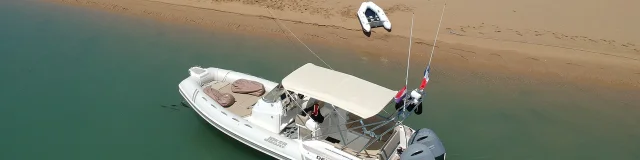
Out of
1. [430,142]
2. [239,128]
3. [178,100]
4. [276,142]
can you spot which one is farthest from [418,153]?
[178,100]

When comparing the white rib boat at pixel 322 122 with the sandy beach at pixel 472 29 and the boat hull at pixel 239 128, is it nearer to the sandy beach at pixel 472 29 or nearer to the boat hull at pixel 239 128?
the boat hull at pixel 239 128

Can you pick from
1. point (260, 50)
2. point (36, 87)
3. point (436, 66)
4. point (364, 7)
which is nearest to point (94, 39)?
point (36, 87)

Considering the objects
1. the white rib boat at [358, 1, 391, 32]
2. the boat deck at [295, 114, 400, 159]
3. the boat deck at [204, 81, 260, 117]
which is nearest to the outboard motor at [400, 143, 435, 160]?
the boat deck at [295, 114, 400, 159]

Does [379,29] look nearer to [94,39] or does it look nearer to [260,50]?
[260,50]

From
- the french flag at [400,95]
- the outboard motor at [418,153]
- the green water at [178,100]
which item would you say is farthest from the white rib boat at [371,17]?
the outboard motor at [418,153]

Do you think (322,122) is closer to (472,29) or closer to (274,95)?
(274,95)

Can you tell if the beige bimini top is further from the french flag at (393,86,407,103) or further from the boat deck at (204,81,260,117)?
the boat deck at (204,81,260,117)
